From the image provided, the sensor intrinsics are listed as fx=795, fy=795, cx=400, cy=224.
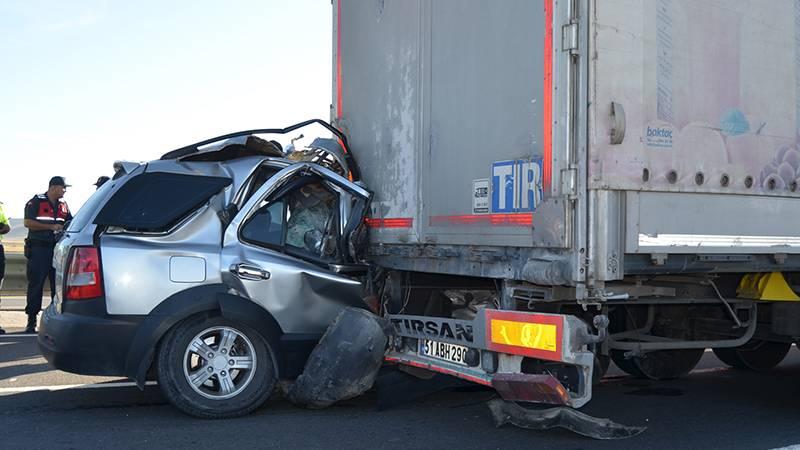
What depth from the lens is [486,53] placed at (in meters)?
5.08

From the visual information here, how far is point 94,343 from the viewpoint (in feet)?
16.8

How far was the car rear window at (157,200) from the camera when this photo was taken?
5.33 metres

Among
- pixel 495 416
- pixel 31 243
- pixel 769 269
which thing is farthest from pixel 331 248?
pixel 31 243

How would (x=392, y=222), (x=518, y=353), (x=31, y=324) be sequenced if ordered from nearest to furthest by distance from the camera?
(x=518, y=353) < (x=392, y=222) < (x=31, y=324)

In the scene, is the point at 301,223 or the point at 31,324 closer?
the point at 301,223

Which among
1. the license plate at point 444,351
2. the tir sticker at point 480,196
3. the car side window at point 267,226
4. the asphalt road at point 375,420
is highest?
the tir sticker at point 480,196

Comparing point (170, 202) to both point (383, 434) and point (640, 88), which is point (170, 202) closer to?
point (383, 434)

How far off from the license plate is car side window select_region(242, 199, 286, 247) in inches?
49.6

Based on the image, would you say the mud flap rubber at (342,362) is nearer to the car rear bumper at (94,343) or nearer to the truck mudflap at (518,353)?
the truck mudflap at (518,353)

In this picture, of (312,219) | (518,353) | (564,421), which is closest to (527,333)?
(518,353)

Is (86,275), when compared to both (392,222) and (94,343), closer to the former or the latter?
(94,343)

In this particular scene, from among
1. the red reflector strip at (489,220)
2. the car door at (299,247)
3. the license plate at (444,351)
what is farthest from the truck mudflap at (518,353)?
the car door at (299,247)

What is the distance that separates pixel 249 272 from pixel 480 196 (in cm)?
166

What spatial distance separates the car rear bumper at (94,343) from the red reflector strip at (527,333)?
2.32 metres
